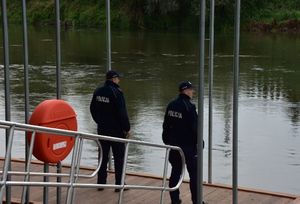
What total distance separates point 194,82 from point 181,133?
1402 cm

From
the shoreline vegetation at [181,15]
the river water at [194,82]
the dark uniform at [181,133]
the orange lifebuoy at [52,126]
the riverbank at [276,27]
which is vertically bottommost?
the river water at [194,82]

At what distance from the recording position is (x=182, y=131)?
21.2 ft

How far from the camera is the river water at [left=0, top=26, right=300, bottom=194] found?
35.3ft

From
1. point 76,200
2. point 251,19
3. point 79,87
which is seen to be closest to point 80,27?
point 251,19

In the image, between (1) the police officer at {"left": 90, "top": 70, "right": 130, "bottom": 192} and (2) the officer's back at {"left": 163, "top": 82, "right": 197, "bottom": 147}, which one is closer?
(2) the officer's back at {"left": 163, "top": 82, "right": 197, "bottom": 147}

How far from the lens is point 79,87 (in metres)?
19.9

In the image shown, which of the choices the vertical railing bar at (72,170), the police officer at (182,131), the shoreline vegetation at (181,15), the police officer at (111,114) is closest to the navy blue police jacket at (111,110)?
the police officer at (111,114)

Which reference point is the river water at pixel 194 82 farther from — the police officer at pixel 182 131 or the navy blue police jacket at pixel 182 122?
the navy blue police jacket at pixel 182 122

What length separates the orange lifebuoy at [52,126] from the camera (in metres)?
4.34

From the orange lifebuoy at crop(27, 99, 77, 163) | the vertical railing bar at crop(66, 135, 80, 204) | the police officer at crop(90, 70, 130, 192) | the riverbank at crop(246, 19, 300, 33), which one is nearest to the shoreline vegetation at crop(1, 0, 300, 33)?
the riverbank at crop(246, 19, 300, 33)

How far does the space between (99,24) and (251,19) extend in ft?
46.9

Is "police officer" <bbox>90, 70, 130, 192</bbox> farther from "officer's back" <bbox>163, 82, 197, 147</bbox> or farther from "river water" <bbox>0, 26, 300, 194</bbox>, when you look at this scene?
"river water" <bbox>0, 26, 300, 194</bbox>

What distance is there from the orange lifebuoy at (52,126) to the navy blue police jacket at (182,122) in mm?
1799

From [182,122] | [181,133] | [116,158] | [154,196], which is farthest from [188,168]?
[116,158]
